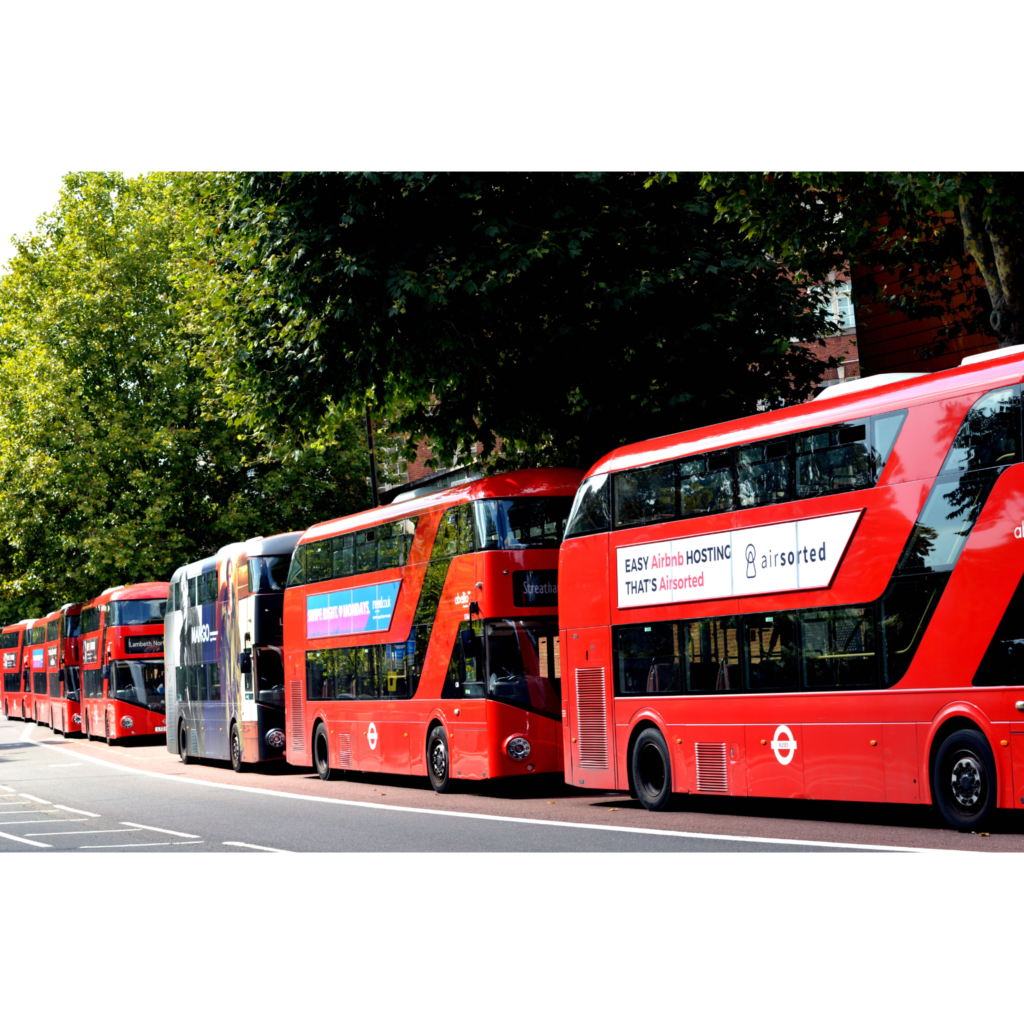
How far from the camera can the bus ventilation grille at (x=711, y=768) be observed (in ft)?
47.4

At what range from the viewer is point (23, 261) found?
160 feet

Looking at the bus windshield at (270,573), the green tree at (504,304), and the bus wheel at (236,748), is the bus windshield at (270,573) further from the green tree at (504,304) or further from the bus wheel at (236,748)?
the green tree at (504,304)

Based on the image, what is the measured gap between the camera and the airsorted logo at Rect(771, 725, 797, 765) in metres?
13.4

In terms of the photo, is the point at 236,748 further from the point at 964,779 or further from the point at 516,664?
the point at 964,779

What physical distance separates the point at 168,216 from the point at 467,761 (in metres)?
A: 31.1

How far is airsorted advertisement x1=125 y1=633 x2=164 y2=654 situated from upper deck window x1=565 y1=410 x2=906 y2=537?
23914 millimetres

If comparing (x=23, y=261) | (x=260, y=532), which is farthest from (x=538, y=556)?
(x=23, y=261)

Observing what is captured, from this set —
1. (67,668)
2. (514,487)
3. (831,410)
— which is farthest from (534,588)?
(67,668)

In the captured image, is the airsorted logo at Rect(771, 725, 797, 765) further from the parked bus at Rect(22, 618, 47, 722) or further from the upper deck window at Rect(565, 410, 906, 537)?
the parked bus at Rect(22, 618, 47, 722)

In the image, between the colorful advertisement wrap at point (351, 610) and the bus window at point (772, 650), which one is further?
the colorful advertisement wrap at point (351, 610)

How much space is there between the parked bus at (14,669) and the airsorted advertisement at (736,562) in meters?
45.1

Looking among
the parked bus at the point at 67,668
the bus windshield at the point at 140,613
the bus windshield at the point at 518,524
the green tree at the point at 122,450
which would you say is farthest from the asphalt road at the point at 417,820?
the parked bus at the point at 67,668

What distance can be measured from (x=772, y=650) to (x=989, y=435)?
3200 mm

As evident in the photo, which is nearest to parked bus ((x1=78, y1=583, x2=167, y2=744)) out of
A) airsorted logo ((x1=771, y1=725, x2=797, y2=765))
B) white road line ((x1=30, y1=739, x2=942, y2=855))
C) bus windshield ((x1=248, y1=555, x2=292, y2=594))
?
bus windshield ((x1=248, y1=555, x2=292, y2=594))
